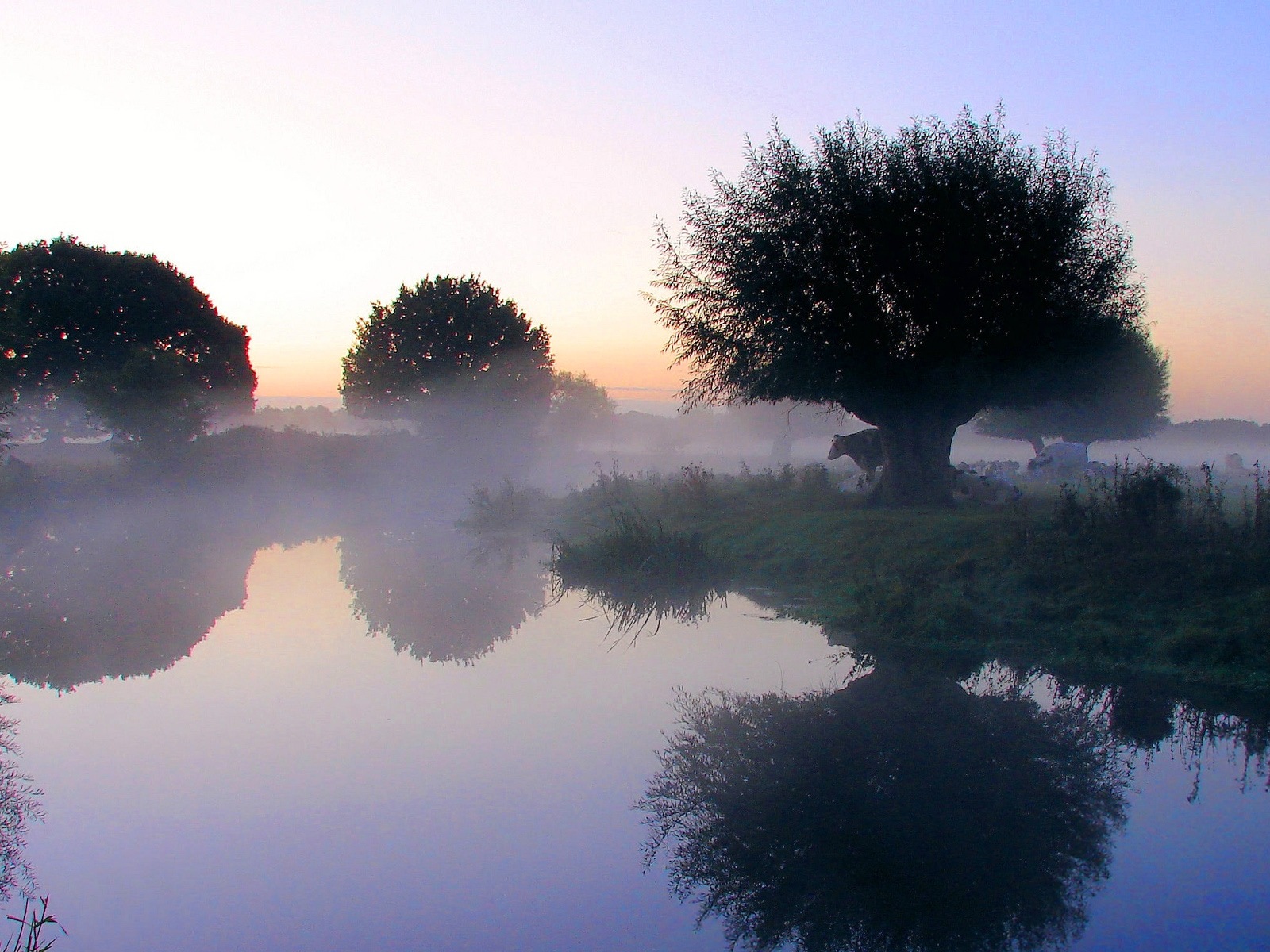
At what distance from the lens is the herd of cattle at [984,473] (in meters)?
19.8

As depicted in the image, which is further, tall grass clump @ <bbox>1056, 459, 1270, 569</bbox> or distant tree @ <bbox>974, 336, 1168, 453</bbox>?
distant tree @ <bbox>974, 336, 1168, 453</bbox>

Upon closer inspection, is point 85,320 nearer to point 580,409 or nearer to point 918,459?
point 918,459

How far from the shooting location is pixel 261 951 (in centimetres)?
425

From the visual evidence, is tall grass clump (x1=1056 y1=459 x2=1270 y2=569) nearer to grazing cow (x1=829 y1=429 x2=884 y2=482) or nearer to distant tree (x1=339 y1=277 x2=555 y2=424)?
grazing cow (x1=829 y1=429 x2=884 y2=482)

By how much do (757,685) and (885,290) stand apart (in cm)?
1184

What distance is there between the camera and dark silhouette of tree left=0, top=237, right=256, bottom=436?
1609 inches

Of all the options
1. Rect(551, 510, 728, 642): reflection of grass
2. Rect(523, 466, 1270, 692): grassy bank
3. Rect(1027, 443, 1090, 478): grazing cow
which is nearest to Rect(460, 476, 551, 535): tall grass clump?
Rect(551, 510, 728, 642): reflection of grass

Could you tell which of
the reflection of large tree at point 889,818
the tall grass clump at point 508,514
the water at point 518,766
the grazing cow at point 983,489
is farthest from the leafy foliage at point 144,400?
the reflection of large tree at point 889,818

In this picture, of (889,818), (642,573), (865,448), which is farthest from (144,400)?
(889,818)

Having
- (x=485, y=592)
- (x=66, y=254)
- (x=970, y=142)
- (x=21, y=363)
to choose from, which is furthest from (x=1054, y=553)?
(x=66, y=254)

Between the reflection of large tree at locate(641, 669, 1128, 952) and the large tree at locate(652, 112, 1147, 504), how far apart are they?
11.0m

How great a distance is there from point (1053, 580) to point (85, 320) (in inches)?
1893

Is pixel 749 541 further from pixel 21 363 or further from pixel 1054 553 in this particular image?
pixel 21 363

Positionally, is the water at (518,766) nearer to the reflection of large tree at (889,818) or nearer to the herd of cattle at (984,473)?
the reflection of large tree at (889,818)
